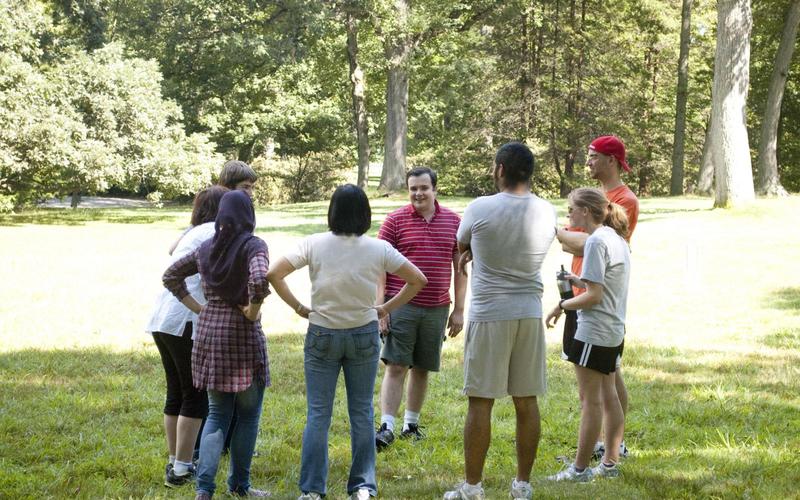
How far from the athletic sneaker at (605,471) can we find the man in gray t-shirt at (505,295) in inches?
34.4

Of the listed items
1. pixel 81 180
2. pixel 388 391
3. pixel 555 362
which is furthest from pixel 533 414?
pixel 81 180

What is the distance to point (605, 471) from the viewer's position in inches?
203

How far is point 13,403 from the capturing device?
7.16 m

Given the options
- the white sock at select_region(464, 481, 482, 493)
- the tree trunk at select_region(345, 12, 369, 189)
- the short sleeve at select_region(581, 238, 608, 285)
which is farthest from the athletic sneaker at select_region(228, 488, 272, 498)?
the tree trunk at select_region(345, 12, 369, 189)

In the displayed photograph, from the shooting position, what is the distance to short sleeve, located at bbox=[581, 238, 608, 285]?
478 centimetres

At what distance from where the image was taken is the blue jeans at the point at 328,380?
178 inches

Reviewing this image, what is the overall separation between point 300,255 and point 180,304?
100cm

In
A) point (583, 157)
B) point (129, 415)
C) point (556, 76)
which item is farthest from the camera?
point (583, 157)

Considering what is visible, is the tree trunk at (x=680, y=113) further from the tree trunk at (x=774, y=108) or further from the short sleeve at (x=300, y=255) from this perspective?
the short sleeve at (x=300, y=255)

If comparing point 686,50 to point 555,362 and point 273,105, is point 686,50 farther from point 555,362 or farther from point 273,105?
point 555,362

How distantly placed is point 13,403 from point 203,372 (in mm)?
3404

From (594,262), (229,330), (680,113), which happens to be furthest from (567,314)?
(680,113)

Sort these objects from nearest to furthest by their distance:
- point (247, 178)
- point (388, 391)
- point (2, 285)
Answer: point (247, 178)
point (388, 391)
point (2, 285)

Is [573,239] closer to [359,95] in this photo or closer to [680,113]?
[680,113]
